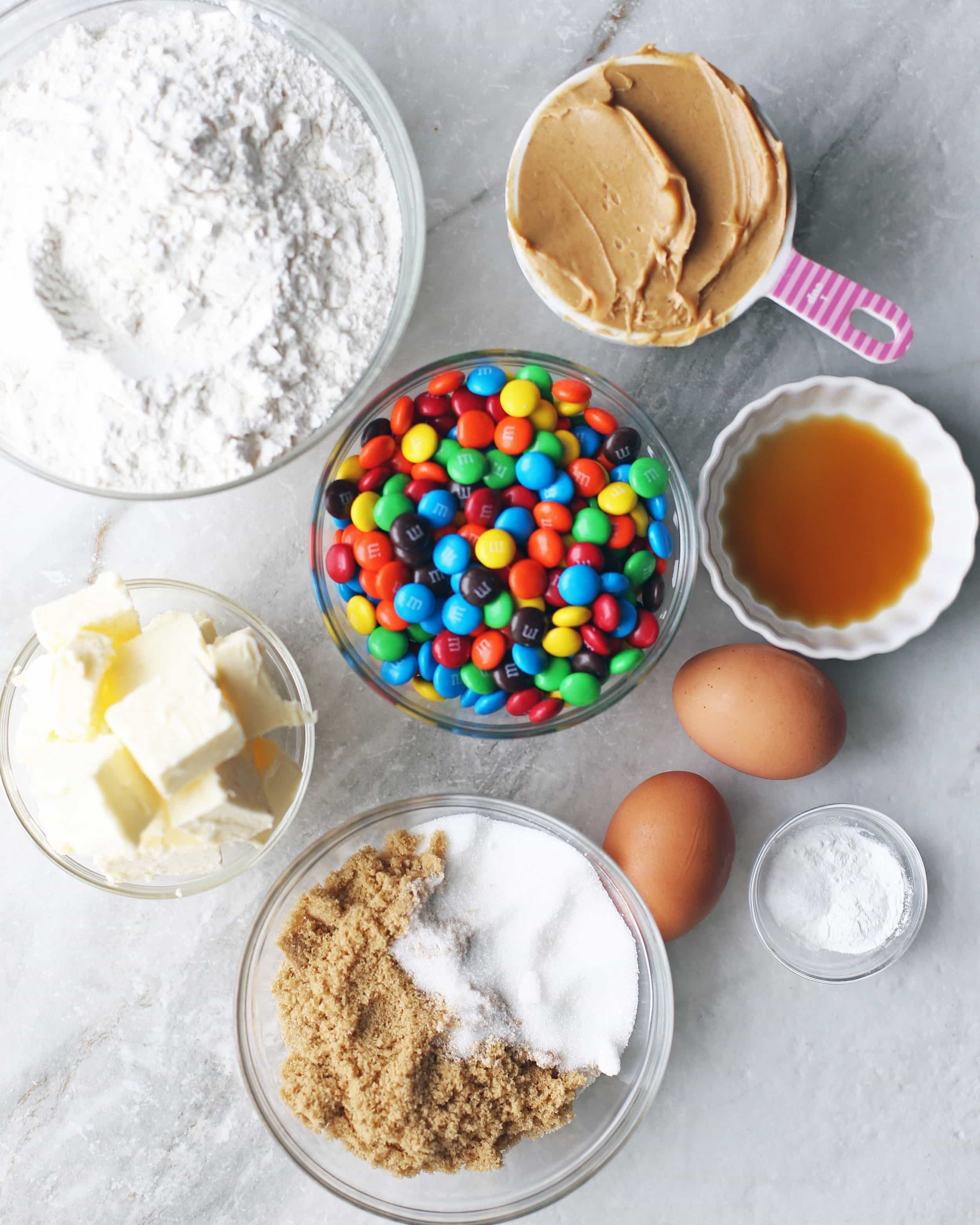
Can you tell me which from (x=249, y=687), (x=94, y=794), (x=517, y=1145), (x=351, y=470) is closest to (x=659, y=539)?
(x=351, y=470)

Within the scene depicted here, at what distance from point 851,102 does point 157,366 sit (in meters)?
1.22

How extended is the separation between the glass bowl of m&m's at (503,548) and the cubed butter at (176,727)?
0.82 feet

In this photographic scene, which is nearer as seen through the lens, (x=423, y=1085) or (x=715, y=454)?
(x=423, y=1085)

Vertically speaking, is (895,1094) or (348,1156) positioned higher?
(348,1156)

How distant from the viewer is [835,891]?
1434 millimetres

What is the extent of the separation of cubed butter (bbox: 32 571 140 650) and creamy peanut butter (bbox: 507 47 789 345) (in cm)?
76

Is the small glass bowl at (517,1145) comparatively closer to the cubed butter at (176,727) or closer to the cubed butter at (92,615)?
the cubed butter at (176,727)

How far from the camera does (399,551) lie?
1216 mm

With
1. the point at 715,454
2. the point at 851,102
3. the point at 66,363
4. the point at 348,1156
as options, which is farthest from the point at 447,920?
the point at 851,102

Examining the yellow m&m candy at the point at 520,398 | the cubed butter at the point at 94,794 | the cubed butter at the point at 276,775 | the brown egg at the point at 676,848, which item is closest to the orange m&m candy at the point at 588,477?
the yellow m&m candy at the point at 520,398

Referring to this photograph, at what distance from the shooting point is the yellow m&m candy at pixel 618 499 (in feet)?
4.00

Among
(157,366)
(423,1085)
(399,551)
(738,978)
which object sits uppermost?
(157,366)

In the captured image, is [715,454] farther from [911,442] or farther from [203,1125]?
[203,1125]

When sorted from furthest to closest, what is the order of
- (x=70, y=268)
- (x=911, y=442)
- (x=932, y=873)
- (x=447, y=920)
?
(x=932, y=873) < (x=911, y=442) < (x=447, y=920) < (x=70, y=268)
